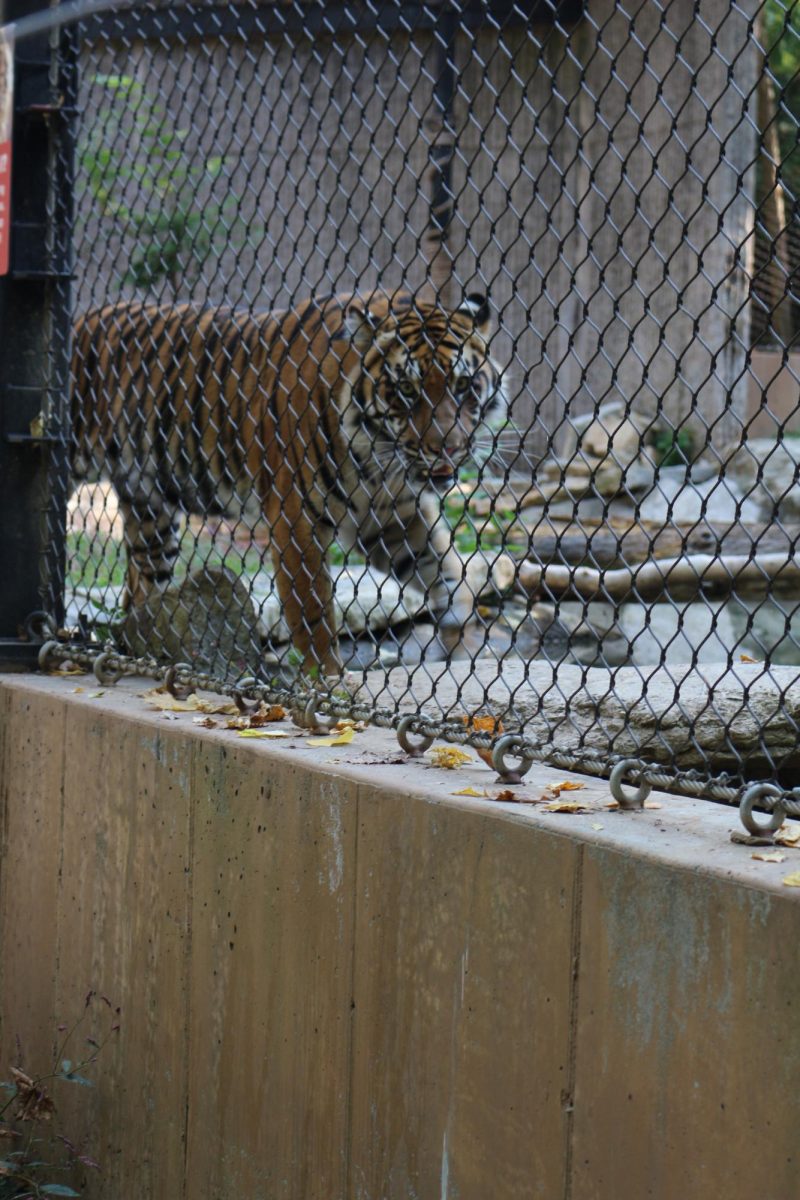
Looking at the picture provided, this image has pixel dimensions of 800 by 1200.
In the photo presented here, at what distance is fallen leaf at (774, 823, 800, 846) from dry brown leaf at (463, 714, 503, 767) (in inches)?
25.9

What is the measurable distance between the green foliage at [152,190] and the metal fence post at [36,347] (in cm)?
16

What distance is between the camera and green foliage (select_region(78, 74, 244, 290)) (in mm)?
4359

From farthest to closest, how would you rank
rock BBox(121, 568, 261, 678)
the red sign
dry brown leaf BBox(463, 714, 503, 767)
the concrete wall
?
the red sign → rock BBox(121, 568, 261, 678) → dry brown leaf BBox(463, 714, 503, 767) → the concrete wall

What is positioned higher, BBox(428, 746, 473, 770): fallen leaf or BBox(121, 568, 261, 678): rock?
BBox(121, 568, 261, 678): rock

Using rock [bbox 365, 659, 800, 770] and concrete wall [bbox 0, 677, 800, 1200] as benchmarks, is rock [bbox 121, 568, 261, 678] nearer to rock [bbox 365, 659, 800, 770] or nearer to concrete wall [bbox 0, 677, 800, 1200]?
concrete wall [bbox 0, 677, 800, 1200]

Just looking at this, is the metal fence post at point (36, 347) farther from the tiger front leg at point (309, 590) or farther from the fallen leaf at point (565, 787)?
the fallen leaf at point (565, 787)

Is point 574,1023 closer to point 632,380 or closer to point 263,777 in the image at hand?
point 263,777

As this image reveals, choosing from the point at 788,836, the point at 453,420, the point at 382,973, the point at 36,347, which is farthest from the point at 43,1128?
the point at 453,420

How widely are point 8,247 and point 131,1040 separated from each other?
2.32 m

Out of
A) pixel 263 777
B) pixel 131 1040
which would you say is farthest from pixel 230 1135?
pixel 263 777

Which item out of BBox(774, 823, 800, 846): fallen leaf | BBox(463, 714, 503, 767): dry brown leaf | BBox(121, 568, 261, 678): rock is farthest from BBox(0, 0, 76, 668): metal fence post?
BBox(774, 823, 800, 846): fallen leaf

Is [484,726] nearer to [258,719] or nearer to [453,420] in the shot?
[258,719]

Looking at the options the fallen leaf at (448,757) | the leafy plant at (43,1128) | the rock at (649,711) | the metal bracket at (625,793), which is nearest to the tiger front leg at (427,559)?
the rock at (649,711)

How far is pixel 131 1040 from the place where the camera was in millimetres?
3518
